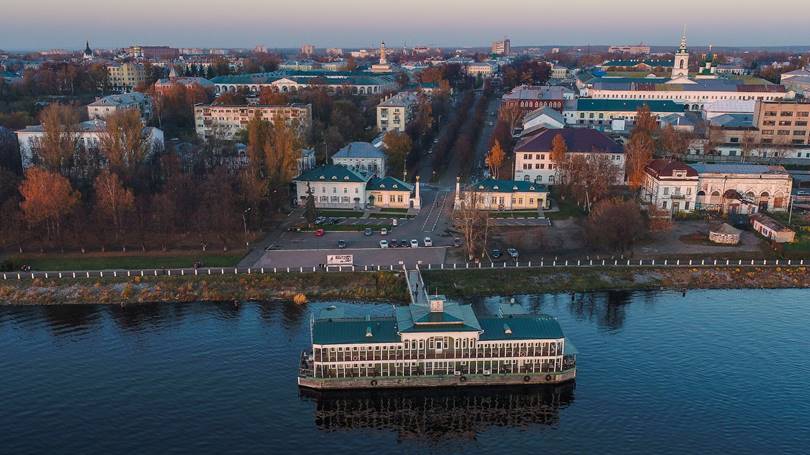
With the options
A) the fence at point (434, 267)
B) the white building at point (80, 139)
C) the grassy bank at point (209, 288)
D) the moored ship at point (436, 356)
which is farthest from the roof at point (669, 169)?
the white building at point (80, 139)

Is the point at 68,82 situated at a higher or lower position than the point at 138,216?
higher

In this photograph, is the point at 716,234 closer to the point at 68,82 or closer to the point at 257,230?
the point at 257,230

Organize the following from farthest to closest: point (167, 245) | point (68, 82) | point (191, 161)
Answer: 1. point (68, 82)
2. point (191, 161)
3. point (167, 245)

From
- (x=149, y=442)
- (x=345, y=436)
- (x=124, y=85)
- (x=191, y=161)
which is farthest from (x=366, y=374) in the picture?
(x=124, y=85)

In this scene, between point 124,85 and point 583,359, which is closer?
point 583,359

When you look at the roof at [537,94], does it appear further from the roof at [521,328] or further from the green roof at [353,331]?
the green roof at [353,331]
